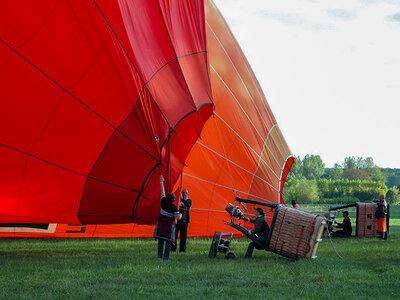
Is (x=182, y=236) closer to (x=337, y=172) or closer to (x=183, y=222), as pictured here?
(x=183, y=222)

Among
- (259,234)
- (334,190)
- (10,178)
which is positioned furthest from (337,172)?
(10,178)

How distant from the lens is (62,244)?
1091 centimetres

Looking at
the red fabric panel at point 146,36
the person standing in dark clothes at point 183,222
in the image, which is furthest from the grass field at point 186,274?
the red fabric panel at point 146,36

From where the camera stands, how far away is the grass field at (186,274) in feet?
19.4

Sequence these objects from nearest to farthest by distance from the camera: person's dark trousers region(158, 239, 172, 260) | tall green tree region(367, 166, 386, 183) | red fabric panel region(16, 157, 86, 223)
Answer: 1. red fabric panel region(16, 157, 86, 223)
2. person's dark trousers region(158, 239, 172, 260)
3. tall green tree region(367, 166, 386, 183)

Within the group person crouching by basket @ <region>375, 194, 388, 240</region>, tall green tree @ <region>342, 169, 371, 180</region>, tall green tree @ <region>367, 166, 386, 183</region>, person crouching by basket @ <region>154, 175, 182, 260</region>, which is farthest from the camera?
tall green tree @ <region>342, 169, 371, 180</region>

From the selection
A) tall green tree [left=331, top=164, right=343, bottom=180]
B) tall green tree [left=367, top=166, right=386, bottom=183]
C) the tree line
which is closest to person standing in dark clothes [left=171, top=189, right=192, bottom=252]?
the tree line

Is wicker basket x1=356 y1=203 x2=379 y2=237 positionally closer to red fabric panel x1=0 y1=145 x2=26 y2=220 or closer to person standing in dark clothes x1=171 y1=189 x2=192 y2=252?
person standing in dark clothes x1=171 y1=189 x2=192 y2=252

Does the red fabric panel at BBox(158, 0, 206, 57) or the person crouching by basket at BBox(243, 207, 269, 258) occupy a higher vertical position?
the red fabric panel at BBox(158, 0, 206, 57)

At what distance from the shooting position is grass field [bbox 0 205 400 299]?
19.4 ft

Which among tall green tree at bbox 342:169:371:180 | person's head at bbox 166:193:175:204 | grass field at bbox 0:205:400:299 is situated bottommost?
grass field at bbox 0:205:400:299

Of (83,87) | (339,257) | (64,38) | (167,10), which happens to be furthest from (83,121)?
(339,257)

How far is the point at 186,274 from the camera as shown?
717cm

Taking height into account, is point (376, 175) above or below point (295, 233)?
above
